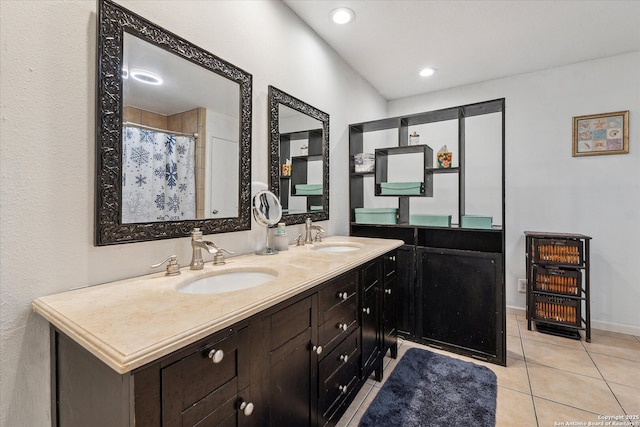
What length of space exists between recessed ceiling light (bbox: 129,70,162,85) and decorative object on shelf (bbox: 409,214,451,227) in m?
2.02

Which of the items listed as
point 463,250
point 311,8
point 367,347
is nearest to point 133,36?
point 311,8

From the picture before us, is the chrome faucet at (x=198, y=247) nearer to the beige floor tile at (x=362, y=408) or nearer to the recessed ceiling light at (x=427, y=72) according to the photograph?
the beige floor tile at (x=362, y=408)

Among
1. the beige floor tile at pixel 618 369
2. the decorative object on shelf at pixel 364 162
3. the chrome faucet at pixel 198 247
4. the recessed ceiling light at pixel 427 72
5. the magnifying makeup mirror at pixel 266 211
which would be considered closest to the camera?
the chrome faucet at pixel 198 247

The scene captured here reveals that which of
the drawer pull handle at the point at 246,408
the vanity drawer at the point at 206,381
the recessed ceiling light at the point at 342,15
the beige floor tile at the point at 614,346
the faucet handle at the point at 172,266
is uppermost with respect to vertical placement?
the recessed ceiling light at the point at 342,15

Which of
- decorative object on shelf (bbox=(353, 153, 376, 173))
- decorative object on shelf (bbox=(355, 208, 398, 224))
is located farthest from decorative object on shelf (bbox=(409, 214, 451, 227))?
decorative object on shelf (bbox=(353, 153, 376, 173))

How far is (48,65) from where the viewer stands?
2.96 ft

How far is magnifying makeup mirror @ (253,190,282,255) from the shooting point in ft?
5.35

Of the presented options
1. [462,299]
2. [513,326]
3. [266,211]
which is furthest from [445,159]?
[513,326]

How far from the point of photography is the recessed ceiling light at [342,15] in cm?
196

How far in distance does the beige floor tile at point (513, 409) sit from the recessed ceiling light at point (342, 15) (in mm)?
2693

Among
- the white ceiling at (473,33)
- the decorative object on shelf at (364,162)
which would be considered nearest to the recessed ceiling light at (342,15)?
the white ceiling at (473,33)

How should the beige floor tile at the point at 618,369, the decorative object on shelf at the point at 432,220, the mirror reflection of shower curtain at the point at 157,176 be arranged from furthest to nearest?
the decorative object on shelf at the point at 432,220
the beige floor tile at the point at 618,369
the mirror reflection of shower curtain at the point at 157,176

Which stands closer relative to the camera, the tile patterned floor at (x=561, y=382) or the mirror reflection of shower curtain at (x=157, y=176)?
the mirror reflection of shower curtain at (x=157, y=176)

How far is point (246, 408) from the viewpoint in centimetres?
83
